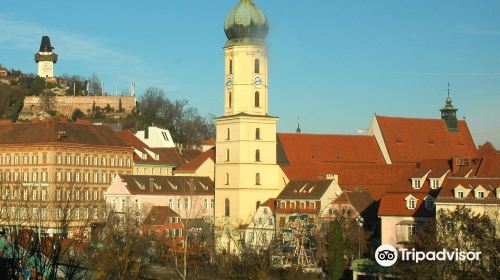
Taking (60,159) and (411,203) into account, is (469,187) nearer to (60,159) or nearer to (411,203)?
(411,203)

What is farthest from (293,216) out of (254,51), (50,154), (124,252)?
(50,154)

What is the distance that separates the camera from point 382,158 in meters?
81.2

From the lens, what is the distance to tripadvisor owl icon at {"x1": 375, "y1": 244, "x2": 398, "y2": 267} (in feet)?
161

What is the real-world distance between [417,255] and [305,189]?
2739 centimetres

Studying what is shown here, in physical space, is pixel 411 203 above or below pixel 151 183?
below

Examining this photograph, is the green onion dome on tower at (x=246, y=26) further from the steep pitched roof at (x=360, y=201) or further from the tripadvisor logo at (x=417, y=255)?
the tripadvisor logo at (x=417, y=255)

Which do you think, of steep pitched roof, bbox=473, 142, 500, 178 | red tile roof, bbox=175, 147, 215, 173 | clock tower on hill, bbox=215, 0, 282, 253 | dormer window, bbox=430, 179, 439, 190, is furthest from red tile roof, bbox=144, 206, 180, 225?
steep pitched roof, bbox=473, 142, 500, 178

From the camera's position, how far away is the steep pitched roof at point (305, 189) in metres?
69.9

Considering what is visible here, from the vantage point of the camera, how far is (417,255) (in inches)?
1747

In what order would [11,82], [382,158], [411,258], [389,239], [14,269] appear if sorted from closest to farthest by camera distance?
[14,269]
[411,258]
[389,239]
[382,158]
[11,82]

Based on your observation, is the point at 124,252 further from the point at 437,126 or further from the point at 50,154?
the point at 437,126

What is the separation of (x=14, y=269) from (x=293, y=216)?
5068 cm

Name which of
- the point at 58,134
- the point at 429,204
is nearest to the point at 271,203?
the point at 429,204

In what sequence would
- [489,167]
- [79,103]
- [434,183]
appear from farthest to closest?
[79,103] → [434,183] → [489,167]
